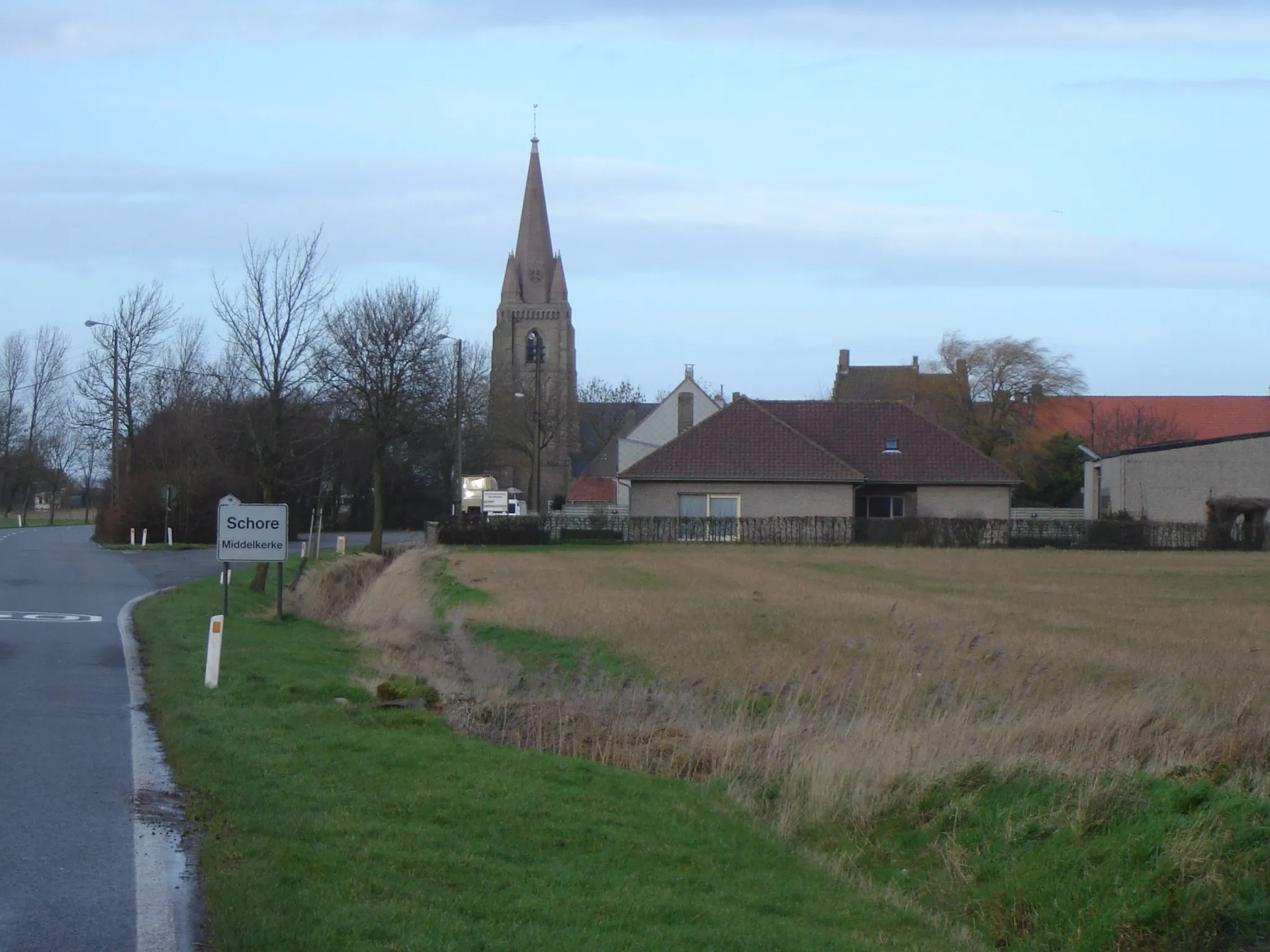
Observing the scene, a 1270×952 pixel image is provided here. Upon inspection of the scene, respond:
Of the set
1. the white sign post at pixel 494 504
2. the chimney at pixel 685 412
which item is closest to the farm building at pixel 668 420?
the chimney at pixel 685 412

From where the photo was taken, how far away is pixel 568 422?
108 m

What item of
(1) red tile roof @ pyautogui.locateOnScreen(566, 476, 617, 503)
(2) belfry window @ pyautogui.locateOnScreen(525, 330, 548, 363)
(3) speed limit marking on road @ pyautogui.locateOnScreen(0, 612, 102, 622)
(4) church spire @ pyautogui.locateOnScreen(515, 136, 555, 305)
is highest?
(4) church spire @ pyautogui.locateOnScreen(515, 136, 555, 305)

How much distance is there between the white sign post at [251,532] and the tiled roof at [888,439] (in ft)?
134

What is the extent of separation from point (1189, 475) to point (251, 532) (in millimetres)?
51422

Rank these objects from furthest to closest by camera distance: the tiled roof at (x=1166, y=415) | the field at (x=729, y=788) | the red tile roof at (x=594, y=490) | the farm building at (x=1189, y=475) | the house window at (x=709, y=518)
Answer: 1. the red tile roof at (x=594, y=490)
2. the tiled roof at (x=1166, y=415)
3. the farm building at (x=1189, y=475)
4. the house window at (x=709, y=518)
5. the field at (x=729, y=788)

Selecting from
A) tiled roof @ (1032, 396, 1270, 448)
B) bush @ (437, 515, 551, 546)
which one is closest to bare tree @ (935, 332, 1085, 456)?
tiled roof @ (1032, 396, 1270, 448)

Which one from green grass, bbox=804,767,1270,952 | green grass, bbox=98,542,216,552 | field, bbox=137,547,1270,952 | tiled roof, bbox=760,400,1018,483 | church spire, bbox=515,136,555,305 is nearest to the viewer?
field, bbox=137,547,1270,952

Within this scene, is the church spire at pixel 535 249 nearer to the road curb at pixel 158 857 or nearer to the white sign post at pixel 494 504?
the white sign post at pixel 494 504

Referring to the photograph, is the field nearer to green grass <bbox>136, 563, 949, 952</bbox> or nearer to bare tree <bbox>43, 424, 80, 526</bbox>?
green grass <bbox>136, 563, 949, 952</bbox>

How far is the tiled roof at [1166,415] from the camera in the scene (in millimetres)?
93875

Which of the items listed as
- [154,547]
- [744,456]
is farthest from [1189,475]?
[154,547]

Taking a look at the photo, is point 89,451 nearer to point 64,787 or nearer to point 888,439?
point 888,439

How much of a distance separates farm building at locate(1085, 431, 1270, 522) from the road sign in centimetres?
4880

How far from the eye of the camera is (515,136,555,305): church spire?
4572 inches
